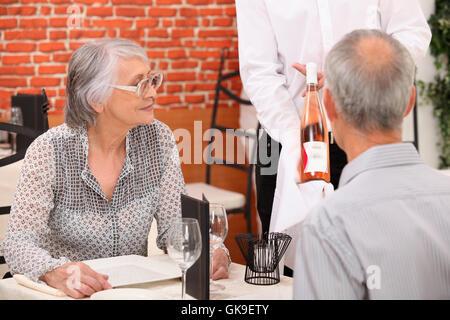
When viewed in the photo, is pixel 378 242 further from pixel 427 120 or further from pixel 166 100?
pixel 427 120

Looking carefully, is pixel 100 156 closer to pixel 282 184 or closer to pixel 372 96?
pixel 282 184

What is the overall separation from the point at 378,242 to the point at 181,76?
3.65 metres

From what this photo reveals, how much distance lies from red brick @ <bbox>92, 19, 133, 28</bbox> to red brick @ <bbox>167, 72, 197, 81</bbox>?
1.46 feet

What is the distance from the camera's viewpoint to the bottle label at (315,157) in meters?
1.63

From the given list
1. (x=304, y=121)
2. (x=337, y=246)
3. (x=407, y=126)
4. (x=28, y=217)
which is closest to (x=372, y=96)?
(x=337, y=246)

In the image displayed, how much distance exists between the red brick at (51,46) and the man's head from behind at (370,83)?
3292 mm

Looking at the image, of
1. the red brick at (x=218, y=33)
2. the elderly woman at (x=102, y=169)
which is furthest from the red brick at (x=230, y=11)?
the elderly woman at (x=102, y=169)

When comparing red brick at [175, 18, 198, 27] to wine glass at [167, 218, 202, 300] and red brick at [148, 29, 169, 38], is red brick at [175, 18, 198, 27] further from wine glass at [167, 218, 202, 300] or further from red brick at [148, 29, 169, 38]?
wine glass at [167, 218, 202, 300]

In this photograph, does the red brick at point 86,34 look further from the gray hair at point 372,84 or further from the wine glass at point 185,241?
the gray hair at point 372,84

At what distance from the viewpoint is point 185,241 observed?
130 cm

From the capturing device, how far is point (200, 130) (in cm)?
462

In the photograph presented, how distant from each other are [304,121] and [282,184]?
19 cm

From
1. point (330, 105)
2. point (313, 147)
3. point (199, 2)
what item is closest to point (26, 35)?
point (199, 2)

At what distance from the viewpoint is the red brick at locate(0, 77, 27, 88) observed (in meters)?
4.17
